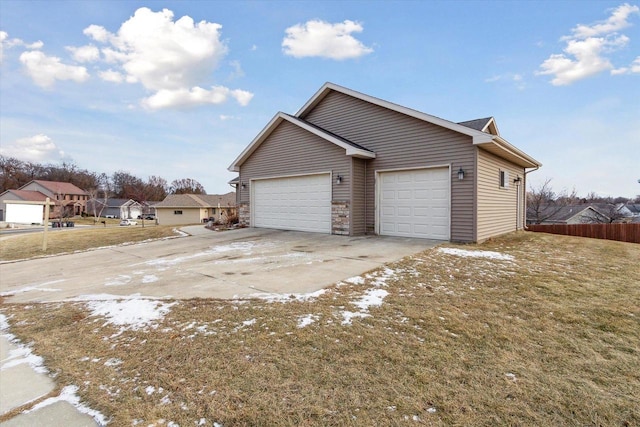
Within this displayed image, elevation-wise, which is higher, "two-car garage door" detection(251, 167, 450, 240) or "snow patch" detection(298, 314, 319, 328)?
"two-car garage door" detection(251, 167, 450, 240)

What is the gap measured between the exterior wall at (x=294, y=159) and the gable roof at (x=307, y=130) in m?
0.18

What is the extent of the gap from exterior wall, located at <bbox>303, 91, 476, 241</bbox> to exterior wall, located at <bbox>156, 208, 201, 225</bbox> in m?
30.8

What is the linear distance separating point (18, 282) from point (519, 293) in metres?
9.54

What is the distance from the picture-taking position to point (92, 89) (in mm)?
14742

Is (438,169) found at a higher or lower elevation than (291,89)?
lower

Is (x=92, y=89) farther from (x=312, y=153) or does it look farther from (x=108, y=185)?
(x=108, y=185)

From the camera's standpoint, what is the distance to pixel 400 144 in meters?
9.82

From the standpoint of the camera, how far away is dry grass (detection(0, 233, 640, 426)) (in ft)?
6.82

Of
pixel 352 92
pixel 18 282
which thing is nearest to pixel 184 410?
pixel 18 282

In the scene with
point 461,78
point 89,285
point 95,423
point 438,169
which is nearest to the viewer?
point 95,423

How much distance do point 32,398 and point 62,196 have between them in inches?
2604

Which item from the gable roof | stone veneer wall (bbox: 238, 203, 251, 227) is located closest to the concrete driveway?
the gable roof

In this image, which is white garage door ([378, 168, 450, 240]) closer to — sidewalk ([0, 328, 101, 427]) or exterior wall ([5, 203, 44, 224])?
sidewalk ([0, 328, 101, 427])

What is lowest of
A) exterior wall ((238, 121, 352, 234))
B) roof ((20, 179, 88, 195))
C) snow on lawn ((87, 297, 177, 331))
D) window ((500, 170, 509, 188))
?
snow on lawn ((87, 297, 177, 331))
